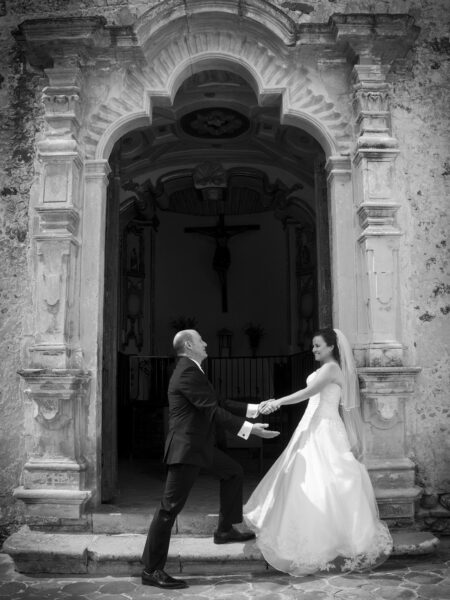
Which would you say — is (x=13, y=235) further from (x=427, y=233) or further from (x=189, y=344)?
(x=427, y=233)

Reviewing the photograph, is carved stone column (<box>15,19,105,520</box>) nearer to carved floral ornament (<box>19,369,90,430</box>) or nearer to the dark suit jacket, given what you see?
carved floral ornament (<box>19,369,90,430</box>)

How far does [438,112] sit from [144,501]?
4579 mm

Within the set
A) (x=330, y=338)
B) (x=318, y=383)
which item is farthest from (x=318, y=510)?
(x=330, y=338)

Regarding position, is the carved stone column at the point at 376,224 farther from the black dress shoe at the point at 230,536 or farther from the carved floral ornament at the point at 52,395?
the carved floral ornament at the point at 52,395

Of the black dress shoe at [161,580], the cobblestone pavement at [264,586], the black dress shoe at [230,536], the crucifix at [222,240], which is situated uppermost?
the crucifix at [222,240]

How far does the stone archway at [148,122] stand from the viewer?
507cm

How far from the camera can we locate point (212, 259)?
1437 centimetres

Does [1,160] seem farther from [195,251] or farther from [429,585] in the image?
[195,251]

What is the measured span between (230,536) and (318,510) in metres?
0.81

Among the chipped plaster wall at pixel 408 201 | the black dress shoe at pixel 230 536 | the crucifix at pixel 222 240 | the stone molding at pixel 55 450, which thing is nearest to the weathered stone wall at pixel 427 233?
the chipped plaster wall at pixel 408 201

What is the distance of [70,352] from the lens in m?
5.21

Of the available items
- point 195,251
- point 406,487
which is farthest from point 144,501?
point 195,251

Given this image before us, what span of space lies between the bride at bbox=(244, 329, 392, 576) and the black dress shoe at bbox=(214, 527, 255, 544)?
0.17 metres

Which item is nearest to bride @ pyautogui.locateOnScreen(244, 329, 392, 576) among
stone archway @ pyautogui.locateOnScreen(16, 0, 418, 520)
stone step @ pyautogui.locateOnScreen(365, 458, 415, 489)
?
stone step @ pyautogui.locateOnScreen(365, 458, 415, 489)
